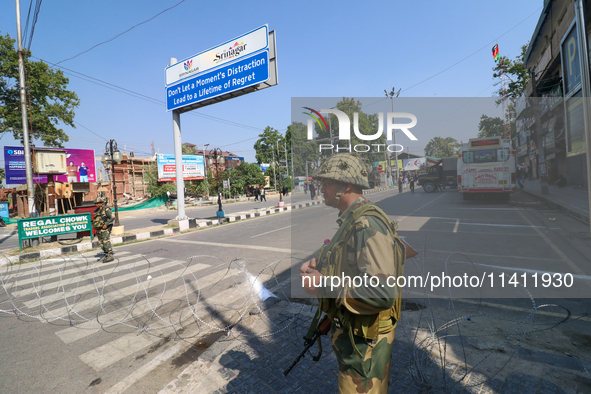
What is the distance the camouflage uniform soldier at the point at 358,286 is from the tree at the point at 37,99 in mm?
26446

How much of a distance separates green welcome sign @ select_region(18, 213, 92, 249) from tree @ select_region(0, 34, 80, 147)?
15.1 m

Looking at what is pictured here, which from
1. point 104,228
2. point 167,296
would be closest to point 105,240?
point 104,228

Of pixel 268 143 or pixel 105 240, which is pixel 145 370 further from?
pixel 268 143

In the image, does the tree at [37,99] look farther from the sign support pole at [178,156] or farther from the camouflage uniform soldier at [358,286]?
the camouflage uniform soldier at [358,286]

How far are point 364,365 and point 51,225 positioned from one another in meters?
12.1

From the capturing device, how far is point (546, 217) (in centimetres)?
1034

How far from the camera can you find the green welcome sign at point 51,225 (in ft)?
32.1

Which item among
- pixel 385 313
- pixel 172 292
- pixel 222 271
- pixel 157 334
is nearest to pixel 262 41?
pixel 222 271

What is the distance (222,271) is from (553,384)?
5.27m

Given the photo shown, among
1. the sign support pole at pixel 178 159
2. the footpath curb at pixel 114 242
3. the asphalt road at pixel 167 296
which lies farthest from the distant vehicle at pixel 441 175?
the sign support pole at pixel 178 159

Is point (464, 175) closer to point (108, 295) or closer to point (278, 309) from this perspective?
point (278, 309)

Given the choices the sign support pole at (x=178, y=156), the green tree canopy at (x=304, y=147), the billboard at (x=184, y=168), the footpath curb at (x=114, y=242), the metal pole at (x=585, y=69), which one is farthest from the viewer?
the billboard at (x=184, y=168)

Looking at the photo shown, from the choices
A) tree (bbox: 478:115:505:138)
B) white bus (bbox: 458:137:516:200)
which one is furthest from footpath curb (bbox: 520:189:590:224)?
tree (bbox: 478:115:505:138)

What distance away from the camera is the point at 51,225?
→ 10.2 m
